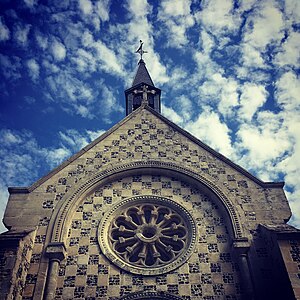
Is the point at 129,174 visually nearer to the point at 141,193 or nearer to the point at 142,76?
the point at 141,193

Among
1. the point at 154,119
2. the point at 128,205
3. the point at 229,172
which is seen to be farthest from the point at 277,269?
the point at 154,119

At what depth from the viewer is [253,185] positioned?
1543 cm

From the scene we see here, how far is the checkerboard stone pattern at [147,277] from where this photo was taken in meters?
12.3

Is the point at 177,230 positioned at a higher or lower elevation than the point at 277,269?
higher

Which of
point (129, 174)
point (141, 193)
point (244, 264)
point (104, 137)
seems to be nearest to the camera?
point (244, 264)

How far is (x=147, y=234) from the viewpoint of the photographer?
14.4 metres

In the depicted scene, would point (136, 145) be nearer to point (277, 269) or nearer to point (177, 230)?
point (177, 230)

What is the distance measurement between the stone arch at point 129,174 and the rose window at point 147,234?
1.33 m

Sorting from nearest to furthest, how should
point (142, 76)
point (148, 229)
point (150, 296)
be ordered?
1. point (150, 296)
2. point (148, 229)
3. point (142, 76)

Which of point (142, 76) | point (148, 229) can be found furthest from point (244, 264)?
point (142, 76)

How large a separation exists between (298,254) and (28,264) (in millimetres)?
8576

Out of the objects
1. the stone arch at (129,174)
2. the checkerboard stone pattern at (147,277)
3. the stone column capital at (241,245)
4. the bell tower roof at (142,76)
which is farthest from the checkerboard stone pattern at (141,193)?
the bell tower roof at (142,76)

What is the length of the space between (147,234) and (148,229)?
0.19m

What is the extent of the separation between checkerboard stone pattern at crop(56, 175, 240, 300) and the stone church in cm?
3
